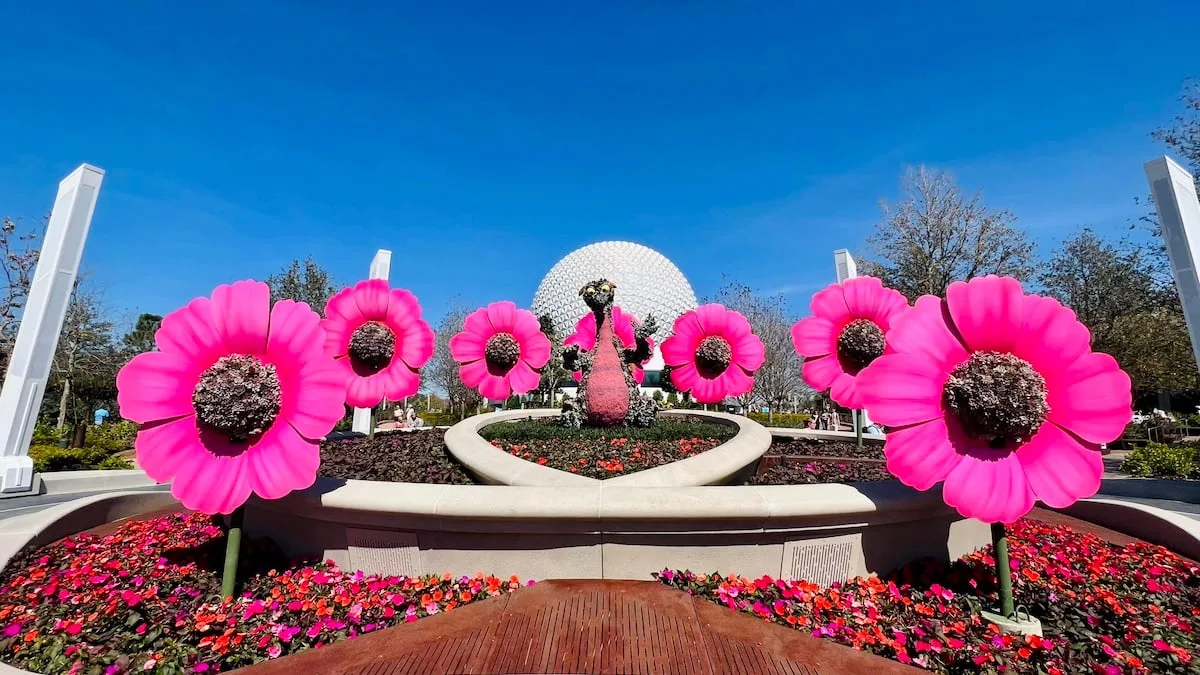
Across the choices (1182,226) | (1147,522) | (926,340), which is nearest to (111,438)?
(926,340)

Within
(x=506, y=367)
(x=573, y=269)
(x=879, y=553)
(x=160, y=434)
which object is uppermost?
(x=573, y=269)

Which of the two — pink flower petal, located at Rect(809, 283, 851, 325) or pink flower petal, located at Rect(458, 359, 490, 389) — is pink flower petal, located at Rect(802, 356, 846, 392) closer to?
pink flower petal, located at Rect(809, 283, 851, 325)

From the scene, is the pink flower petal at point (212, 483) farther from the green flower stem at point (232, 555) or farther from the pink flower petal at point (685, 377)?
the pink flower petal at point (685, 377)

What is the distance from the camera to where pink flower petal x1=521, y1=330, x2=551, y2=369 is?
25.0 feet

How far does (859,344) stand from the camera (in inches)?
220

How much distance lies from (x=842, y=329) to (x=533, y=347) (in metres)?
4.00

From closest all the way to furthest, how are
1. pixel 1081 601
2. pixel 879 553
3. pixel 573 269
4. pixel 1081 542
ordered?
pixel 1081 601 < pixel 879 553 < pixel 1081 542 < pixel 573 269

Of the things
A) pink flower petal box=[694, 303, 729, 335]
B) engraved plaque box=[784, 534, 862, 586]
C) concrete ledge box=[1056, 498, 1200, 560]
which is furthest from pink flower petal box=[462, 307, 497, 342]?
concrete ledge box=[1056, 498, 1200, 560]

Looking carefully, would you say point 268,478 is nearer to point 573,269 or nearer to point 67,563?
point 67,563

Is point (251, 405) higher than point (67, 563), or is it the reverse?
point (251, 405)

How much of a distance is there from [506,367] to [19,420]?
8208mm

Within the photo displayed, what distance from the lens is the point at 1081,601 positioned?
3850mm

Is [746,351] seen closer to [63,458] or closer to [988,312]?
[988,312]

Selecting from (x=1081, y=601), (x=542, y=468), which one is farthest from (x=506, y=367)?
(x=1081, y=601)
